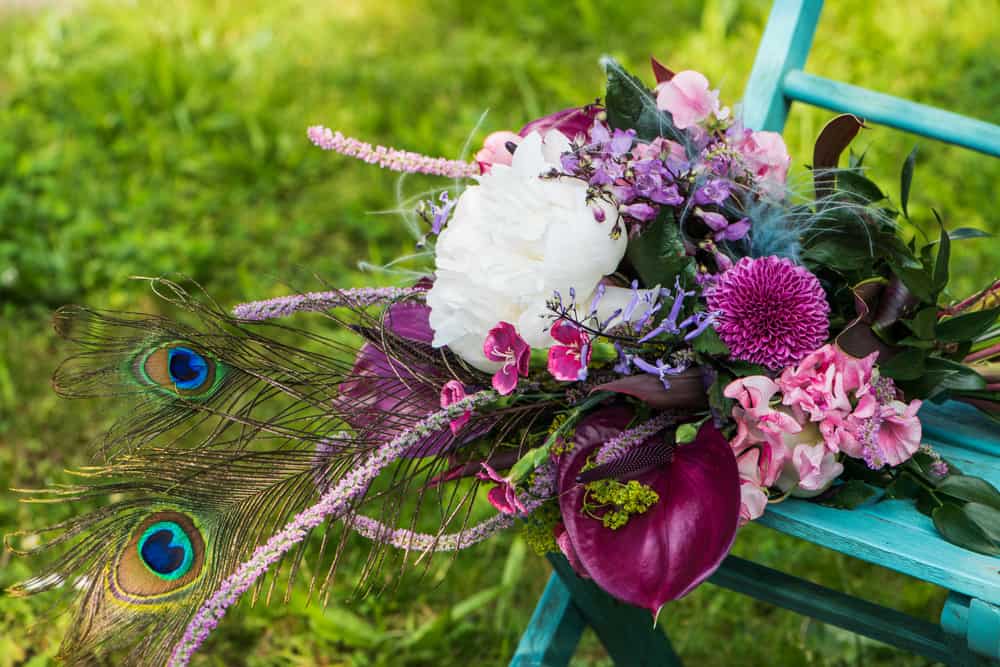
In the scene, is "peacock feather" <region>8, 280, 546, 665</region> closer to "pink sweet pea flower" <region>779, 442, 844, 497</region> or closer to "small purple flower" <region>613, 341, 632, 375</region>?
"small purple flower" <region>613, 341, 632, 375</region>

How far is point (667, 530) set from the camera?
A: 3.19 feet

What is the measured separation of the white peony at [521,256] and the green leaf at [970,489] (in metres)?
0.43

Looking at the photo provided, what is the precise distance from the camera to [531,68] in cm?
355

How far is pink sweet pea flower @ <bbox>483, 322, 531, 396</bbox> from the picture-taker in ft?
3.25

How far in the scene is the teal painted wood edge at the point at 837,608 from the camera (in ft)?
4.07

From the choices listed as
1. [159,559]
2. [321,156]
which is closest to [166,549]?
[159,559]

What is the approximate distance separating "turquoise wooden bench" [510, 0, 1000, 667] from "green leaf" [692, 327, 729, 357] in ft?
0.71

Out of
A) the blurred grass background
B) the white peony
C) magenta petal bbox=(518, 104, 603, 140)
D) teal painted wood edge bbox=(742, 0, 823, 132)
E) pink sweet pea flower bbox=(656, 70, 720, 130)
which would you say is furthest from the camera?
the blurred grass background

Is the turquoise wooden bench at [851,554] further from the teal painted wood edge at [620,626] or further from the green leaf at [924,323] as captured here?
the green leaf at [924,323]

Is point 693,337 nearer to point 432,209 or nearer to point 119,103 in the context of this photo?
point 432,209

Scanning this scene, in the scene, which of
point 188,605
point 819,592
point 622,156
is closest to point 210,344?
point 188,605

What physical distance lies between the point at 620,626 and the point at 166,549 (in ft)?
2.66

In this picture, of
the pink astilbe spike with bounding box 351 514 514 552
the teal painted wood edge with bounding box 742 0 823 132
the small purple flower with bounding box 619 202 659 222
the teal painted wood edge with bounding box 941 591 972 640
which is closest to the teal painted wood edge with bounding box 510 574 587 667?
the pink astilbe spike with bounding box 351 514 514 552

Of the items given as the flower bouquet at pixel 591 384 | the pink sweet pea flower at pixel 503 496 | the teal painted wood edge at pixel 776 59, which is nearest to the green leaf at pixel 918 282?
the flower bouquet at pixel 591 384
